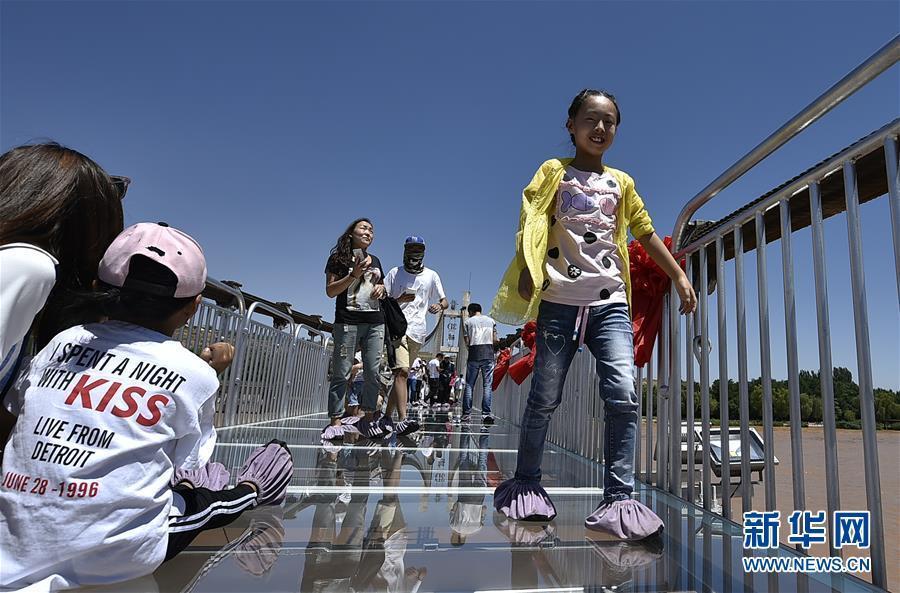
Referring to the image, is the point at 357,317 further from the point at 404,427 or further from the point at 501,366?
the point at 501,366

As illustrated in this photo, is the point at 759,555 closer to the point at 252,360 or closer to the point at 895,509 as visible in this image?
the point at 252,360

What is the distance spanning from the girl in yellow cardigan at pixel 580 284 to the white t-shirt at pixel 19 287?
4.72 feet

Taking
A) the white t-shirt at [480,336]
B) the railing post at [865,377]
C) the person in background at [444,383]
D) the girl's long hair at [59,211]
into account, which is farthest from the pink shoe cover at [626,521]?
the person in background at [444,383]

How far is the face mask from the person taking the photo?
472 centimetres

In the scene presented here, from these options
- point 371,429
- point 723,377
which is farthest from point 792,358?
point 371,429

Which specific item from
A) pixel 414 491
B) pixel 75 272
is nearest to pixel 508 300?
pixel 414 491

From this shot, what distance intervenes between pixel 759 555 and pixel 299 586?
1314 millimetres

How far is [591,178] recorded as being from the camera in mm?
2207

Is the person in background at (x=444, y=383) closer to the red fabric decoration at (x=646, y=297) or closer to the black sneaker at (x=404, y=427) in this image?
the black sneaker at (x=404, y=427)

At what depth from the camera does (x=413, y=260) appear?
472cm

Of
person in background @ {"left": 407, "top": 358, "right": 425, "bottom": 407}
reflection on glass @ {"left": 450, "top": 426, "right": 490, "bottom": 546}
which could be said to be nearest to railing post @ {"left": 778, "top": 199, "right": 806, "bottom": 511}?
reflection on glass @ {"left": 450, "top": 426, "right": 490, "bottom": 546}

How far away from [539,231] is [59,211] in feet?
4.91

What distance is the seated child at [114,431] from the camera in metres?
1.08

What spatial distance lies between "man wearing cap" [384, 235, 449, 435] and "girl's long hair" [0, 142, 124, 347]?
10.3ft
